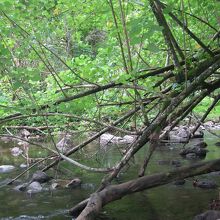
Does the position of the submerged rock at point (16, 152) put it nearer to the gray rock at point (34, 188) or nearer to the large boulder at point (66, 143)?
the large boulder at point (66, 143)

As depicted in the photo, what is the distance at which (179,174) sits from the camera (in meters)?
5.39

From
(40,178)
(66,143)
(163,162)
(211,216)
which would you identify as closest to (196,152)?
(163,162)

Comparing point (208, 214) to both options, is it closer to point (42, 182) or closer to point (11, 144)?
point (42, 182)

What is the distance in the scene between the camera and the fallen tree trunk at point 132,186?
4.48 m

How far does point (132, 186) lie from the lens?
5.11 meters

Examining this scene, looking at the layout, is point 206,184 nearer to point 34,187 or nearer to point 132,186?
point 132,186

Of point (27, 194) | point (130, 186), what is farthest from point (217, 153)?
point (130, 186)

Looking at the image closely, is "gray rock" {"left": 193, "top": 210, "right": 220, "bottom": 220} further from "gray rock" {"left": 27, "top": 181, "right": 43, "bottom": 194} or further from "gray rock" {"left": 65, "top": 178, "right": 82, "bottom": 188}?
"gray rock" {"left": 27, "top": 181, "right": 43, "bottom": 194}

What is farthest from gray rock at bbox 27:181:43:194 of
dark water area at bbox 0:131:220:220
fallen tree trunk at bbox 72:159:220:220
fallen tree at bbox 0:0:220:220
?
fallen tree at bbox 0:0:220:220

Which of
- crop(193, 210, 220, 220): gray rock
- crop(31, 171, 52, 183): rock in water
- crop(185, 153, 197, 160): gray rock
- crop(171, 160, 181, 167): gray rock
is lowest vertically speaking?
crop(193, 210, 220, 220): gray rock

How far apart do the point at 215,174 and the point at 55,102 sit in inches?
220

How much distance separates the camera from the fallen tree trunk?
4.48 meters

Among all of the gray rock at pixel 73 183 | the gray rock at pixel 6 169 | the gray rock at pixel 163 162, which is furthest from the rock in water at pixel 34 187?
the gray rock at pixel 163 162

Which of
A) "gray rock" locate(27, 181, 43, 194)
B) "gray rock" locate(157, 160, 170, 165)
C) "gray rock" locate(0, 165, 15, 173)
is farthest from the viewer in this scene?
"gray rock" locate(157, 160, 170, 165)
